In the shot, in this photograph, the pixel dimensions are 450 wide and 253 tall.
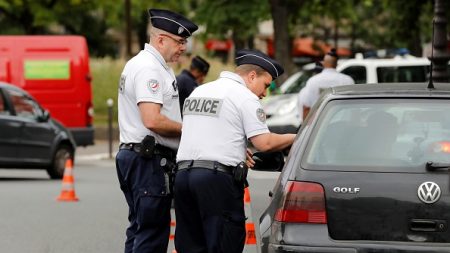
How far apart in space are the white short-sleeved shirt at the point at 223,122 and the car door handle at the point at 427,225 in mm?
1109

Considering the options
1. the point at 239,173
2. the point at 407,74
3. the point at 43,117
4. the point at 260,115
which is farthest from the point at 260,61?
the point at 407,74

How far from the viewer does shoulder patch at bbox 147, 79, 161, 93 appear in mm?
7793

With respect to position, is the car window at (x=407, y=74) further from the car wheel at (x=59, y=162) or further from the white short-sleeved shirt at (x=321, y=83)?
the white short-sleeved shirt at (x=321, y=83)

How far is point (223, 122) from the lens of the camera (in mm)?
7219

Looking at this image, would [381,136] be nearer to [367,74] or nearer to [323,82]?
[323,82]

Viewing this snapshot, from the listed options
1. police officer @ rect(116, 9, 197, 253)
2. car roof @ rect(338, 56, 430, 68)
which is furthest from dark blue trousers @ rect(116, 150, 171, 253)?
car roof @ rect(338, 56, 430, 68)

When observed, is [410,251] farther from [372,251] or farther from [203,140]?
[203,140]

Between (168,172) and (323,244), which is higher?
(168,172)

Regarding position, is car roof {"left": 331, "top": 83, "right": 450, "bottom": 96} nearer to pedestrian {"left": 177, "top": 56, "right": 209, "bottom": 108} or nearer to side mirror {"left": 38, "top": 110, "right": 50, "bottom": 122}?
pedestrian {"left": 177, "top": 56, "right": 209, "bottom": 108}

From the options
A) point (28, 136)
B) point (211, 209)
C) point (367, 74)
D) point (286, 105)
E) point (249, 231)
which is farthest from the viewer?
point (286, 105)

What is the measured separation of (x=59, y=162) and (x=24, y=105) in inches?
43.2

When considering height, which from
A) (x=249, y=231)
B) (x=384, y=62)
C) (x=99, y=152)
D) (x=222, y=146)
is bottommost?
(x=99, y=152)

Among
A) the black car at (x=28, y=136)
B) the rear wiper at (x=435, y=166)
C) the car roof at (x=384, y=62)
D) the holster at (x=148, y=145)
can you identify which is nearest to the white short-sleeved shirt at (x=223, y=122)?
the holster at (x=148, y=145)

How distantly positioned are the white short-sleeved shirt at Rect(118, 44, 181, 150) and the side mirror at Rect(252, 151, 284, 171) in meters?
0.55
